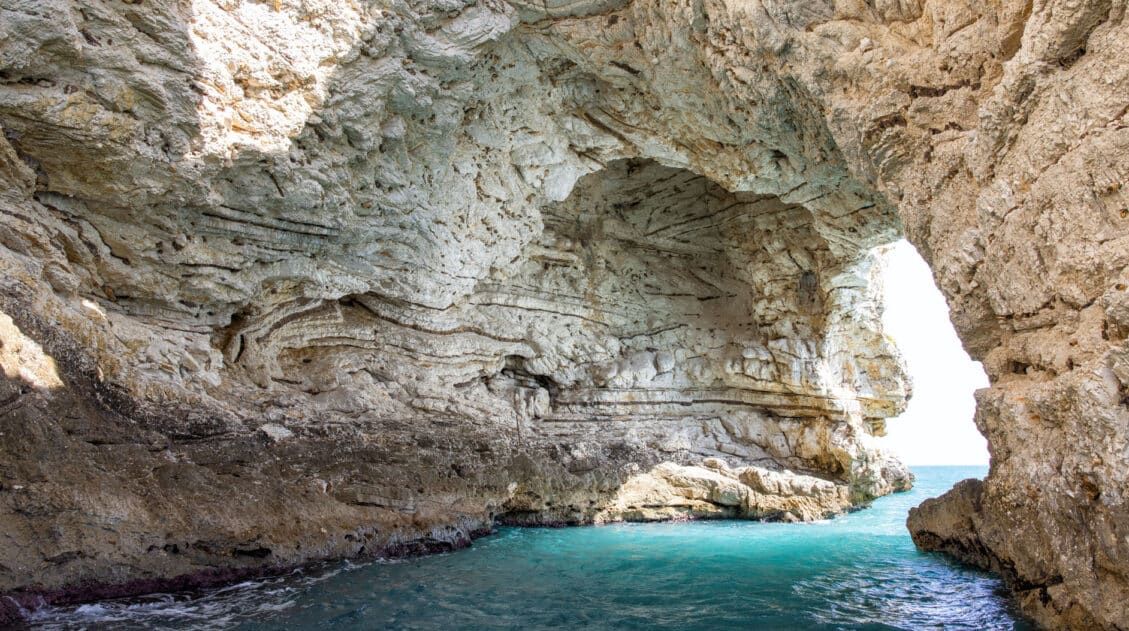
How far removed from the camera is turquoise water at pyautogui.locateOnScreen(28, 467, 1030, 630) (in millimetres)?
5422

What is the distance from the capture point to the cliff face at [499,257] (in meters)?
4.91

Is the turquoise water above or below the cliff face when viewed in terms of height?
below

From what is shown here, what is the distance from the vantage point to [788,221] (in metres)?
12.0

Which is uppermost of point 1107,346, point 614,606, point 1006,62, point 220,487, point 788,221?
point 788,221

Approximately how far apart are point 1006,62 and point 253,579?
25.5 feet

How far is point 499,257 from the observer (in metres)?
10.8

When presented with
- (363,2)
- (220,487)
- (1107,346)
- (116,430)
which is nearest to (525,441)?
(220,487)

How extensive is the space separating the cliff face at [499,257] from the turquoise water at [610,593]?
0.47 meters

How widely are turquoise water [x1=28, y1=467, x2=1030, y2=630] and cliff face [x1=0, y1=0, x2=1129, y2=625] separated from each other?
47 cm

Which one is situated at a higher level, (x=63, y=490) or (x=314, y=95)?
(x=314, y=95)

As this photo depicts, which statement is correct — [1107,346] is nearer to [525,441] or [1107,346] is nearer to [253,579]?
[253,579]

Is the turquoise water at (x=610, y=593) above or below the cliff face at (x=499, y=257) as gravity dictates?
below

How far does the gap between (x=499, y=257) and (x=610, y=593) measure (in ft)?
18.8

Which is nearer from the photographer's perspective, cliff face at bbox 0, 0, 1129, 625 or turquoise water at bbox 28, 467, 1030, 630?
cliff face at bbox 0, 0, 1129, 625
